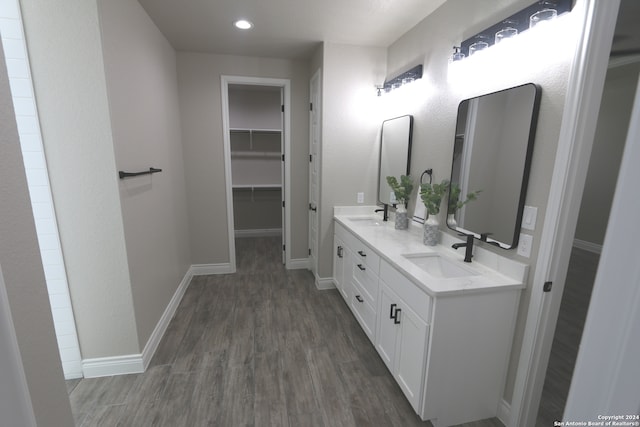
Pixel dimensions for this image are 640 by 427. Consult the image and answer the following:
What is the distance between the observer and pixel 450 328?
1535mm

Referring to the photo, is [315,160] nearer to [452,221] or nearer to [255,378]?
[452,221]

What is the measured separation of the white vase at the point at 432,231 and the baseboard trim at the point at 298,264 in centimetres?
213

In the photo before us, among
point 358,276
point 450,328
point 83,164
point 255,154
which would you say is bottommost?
point 358,276

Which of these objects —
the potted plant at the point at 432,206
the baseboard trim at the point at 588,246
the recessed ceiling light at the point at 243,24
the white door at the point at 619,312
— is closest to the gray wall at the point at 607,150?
the baseboard trim at the point at 588,246

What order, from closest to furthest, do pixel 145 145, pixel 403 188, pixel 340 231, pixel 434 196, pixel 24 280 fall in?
1. pixel 24 280
2. pixel 434 196
3. pixel 145 145
4. pixel 403 188
5. pixel 340 231

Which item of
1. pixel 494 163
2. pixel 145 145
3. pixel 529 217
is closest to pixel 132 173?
pixel 145 145

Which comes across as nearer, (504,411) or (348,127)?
(504,411)

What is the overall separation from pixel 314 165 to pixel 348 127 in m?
0.64

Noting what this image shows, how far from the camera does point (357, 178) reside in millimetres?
3258

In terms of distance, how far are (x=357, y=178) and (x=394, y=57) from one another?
1.25 m

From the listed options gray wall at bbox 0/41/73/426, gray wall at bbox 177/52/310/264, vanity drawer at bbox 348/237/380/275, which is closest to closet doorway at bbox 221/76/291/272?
gray wall at bbox 177/52/310/264

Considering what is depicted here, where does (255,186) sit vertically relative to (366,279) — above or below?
above

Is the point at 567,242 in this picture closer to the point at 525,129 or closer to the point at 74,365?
the point at 525,129

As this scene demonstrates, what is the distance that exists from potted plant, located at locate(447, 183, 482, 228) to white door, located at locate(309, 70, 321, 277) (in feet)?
4.98
